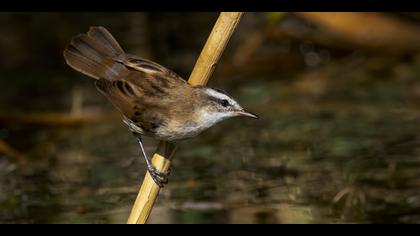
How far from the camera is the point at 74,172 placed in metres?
6.85

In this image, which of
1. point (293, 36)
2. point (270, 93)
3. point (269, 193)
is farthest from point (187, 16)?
point (269, 193)

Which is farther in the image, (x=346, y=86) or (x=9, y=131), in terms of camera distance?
(x=346, y=86)

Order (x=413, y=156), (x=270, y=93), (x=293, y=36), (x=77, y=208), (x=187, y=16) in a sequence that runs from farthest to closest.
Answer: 1. (x=187, y=16)
2. (x=293, y=36)
3. (x=270, y=93)
4. (x=413, y=156)
5. (x=77, y=208)

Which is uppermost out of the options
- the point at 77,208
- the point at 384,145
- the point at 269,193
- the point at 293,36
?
the point at 293,36

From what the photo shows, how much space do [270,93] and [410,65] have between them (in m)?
1.45

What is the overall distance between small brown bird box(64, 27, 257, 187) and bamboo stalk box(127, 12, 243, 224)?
46 cm

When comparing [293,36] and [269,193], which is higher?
[293,36]

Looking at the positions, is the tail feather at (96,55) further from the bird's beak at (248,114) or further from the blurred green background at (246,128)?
the blurred green background at (246,128)

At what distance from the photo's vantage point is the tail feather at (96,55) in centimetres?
546

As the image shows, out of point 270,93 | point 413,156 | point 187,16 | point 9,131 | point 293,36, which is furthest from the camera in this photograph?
point 187,16

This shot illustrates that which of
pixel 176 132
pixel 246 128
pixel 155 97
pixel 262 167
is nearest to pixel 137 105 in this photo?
pixel 155 97

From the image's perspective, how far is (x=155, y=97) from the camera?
531 cm

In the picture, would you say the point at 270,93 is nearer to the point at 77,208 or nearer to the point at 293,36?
the point at 293,36

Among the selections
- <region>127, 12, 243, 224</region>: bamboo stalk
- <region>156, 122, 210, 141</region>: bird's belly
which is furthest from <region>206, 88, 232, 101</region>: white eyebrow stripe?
<region>127, 12, 243, 224</region>: bamboo stalk
